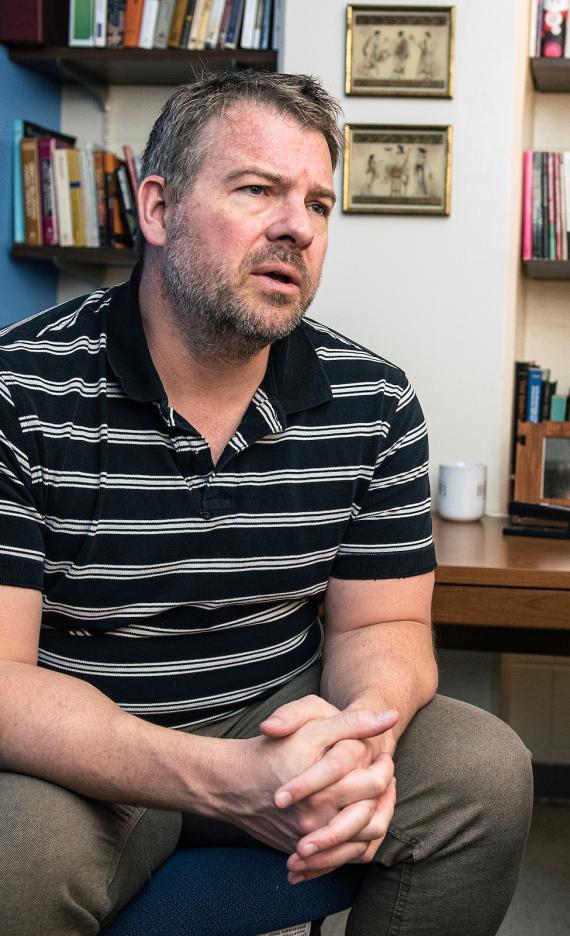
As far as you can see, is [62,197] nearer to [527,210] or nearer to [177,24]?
[177,24]

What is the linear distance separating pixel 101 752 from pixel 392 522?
502 millimetres

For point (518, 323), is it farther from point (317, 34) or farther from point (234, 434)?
point (234, 434)

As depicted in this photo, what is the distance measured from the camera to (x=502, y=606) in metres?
1.69

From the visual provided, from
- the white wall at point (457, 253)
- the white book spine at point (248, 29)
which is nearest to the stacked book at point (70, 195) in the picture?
the white book spine at point (248, 29)

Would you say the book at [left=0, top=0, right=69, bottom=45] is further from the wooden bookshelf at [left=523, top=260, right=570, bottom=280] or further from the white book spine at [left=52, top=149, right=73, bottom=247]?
the wooden bookshelf at [left=523, top=260, right=570, bottom=280]

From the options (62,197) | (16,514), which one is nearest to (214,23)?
(62,197)

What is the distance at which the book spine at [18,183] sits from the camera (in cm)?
242

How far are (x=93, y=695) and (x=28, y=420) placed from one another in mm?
328

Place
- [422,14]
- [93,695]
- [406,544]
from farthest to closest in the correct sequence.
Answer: [422,14] → [406,544] → [93,695]

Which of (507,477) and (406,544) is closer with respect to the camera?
(406,544)

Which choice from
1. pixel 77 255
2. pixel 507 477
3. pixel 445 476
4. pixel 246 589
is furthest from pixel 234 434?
pixel 77 255

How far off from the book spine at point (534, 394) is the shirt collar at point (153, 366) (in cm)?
89

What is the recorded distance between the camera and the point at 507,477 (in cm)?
228

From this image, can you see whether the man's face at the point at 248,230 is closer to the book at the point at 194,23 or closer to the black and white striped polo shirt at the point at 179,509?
the black and white striped polo shirt at the point at 179,509
